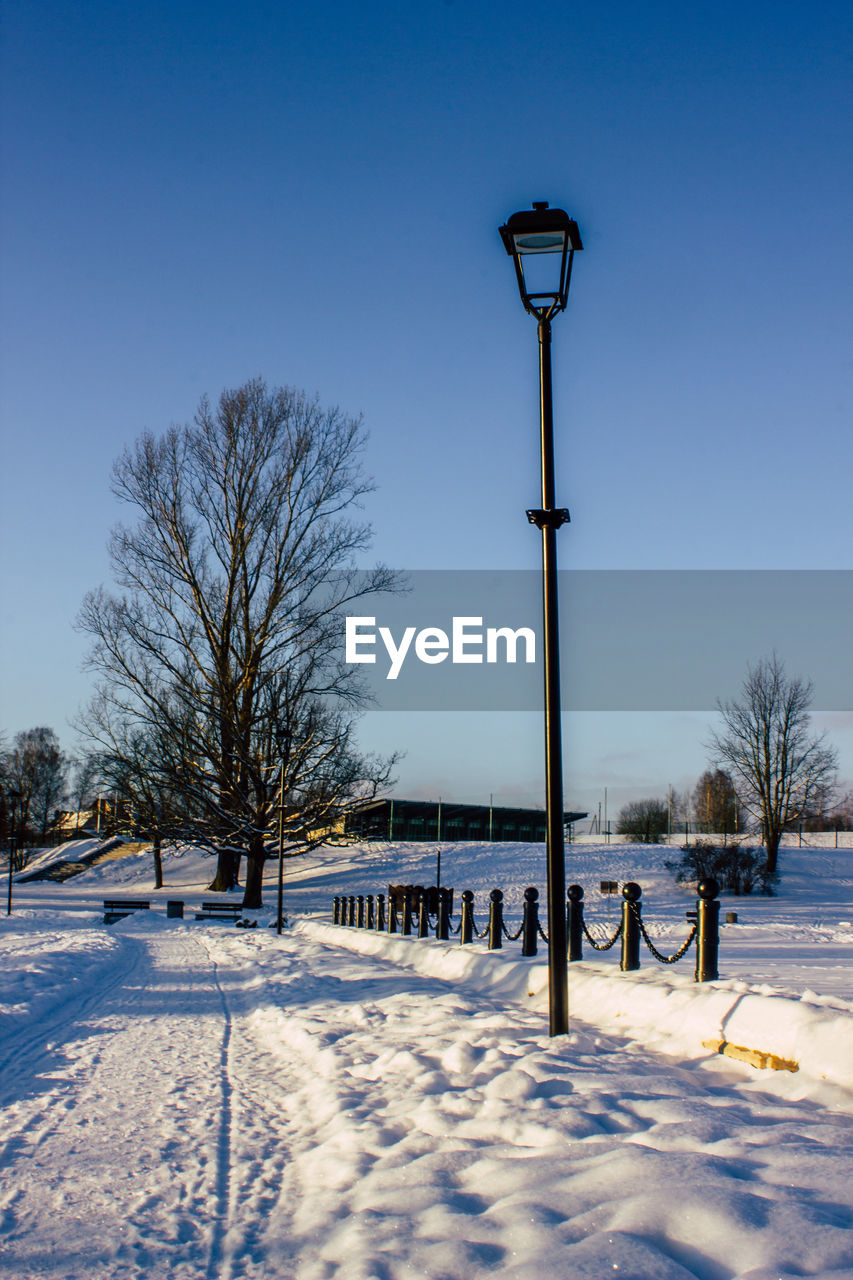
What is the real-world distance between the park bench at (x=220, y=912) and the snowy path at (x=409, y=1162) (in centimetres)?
2605

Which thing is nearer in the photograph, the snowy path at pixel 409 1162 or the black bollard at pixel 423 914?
the snowy path at pixel 409 1162

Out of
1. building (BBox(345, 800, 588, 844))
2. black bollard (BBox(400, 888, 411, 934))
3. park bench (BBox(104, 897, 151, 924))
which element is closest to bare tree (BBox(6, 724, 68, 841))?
building (BBox(345, 800, 588, 844))

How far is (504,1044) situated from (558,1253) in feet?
12.1

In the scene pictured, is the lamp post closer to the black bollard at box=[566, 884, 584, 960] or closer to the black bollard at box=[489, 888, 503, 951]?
the black bollard at box=[566, 884, 584, 960]

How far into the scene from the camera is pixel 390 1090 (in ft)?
18.7

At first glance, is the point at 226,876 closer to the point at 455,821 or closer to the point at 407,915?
the point at 407,915

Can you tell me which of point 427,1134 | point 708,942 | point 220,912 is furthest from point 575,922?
point 220,912

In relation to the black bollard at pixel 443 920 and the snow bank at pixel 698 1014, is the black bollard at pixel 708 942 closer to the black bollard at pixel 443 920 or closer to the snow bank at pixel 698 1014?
the snow bank at pixel 698 1014

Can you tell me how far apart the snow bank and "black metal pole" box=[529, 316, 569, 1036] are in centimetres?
70

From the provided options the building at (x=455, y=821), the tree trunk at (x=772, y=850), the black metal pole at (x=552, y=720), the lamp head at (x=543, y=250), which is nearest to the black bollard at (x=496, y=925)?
the black metal pole at (x=552, y=720)

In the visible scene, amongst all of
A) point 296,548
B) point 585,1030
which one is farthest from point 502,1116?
point 296,548

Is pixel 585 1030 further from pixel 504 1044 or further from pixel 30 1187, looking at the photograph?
pixel 30 1187

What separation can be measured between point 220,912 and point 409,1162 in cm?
3405

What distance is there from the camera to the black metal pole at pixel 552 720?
7.10 metres
